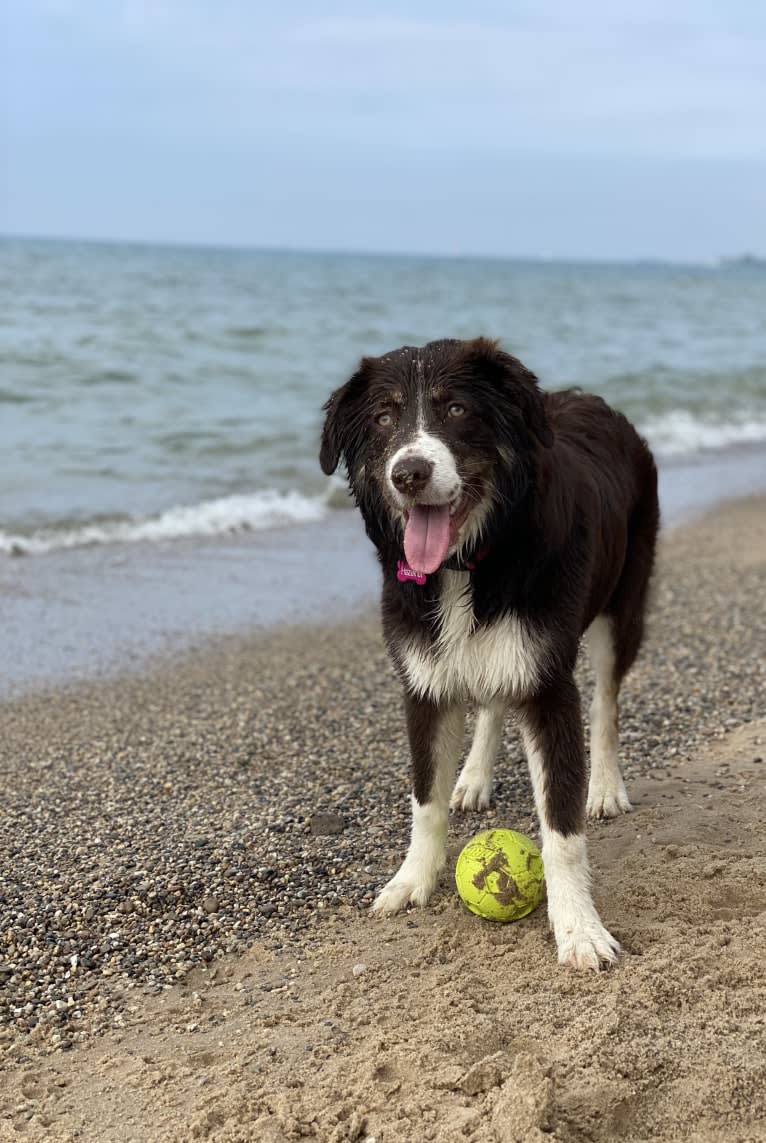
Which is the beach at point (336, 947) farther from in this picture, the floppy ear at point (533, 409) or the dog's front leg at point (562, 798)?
the floppy ear at point (533, 409)

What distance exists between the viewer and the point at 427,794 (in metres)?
4.41

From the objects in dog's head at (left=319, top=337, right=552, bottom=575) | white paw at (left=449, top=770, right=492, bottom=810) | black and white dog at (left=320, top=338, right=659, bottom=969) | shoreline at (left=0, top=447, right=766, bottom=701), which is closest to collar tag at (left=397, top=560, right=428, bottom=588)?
black and white dog at (left=320, top=338, right=659, bottom=969)

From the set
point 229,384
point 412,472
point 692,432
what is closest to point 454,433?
point 412,472

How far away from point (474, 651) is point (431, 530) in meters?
0.50

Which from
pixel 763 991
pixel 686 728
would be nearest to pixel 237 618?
pixel 686 728

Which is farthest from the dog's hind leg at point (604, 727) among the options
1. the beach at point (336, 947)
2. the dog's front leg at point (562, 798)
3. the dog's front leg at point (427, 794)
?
the dog's front leg at point (562, 798)

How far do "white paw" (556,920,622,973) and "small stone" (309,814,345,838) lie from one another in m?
1.35

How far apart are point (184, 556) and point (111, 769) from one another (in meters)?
5.32

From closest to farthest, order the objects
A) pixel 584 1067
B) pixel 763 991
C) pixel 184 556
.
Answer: pixel 584 1067 < pixel 763 991 < pixel 184 556

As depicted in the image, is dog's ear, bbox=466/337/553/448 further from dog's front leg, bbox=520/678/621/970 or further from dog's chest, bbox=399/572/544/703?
dog's front leg, bbox=520/678/621/970

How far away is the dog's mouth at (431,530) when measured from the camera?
374 cm

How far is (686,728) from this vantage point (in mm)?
6254

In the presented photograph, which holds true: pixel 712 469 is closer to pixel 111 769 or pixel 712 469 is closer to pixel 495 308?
pixel 111 769

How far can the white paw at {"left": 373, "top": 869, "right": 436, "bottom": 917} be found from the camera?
4379 mm
